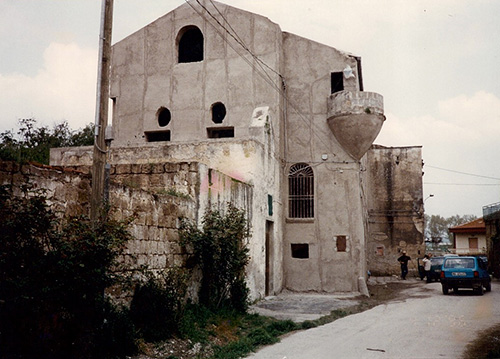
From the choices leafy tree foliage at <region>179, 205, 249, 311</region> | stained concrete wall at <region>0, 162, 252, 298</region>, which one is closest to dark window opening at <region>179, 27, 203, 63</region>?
stained concrete wall at <region>0, 162, 252, 298</region>

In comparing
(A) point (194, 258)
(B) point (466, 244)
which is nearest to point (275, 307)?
(A) point (194, 258)

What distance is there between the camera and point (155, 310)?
8.86m

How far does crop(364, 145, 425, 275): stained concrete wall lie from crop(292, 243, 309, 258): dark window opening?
1322cm

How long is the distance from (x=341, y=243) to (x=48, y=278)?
1567 centimetres

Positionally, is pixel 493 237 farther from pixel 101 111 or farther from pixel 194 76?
pixel 101 111

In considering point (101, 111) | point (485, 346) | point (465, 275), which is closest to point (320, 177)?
point (465, 275)

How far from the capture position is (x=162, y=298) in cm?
903

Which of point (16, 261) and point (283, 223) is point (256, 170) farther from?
point (16, 261)

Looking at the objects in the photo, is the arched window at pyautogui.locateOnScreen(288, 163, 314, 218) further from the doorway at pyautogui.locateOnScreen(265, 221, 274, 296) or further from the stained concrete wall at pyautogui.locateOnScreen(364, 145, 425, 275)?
the stained concrete wall at pyautogui.locateOnScreen(364, 145, 425, 275)

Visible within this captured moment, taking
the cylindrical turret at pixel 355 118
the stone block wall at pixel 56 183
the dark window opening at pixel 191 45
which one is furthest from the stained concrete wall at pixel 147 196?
the dark window opening at pixel 191 45

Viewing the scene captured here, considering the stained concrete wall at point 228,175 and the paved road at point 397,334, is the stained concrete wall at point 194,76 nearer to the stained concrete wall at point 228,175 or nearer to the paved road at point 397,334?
the stained concrete wall at point 228,175

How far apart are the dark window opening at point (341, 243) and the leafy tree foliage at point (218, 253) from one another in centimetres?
901

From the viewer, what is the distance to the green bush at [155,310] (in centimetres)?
869

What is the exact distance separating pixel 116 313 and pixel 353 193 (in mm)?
14435
